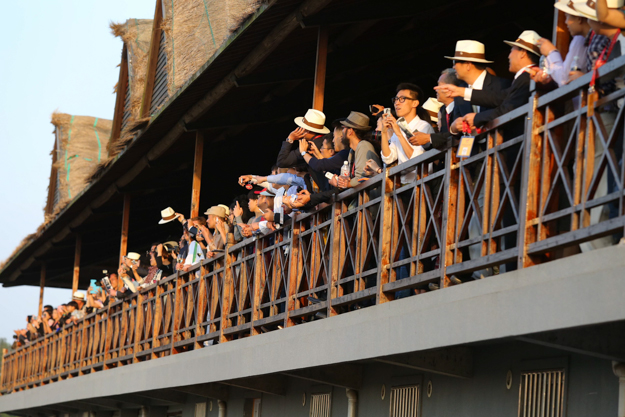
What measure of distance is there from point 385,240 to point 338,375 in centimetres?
221

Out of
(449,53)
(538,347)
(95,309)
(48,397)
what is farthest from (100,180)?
(538,347)

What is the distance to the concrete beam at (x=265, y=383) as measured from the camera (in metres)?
11.0

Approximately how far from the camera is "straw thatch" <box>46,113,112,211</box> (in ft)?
89.4

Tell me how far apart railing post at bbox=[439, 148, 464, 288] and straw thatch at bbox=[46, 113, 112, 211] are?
2163cm

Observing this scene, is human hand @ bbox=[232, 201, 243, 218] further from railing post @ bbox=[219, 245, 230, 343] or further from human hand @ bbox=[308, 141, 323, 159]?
human hand @ bbox=[308, 141, 323, 159]

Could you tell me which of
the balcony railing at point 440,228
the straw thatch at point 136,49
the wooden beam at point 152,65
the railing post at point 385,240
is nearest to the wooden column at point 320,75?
the balcony railing at point 440,228

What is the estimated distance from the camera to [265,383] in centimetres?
1112

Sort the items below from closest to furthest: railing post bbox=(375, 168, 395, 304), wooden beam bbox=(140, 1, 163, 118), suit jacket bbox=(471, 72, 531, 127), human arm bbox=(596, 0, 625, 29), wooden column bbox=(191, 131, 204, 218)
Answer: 1. human arm bbox=(596, 0, 625, 29)
2. suit jacket bbox=(471, 72, 531, 127)
3. railing post bbox=(375, 168, 395, 304)
4. wooden column bbox=(191, 131, 204, 218)
5. wooden beam bbox=(140, 1, 163, 118)

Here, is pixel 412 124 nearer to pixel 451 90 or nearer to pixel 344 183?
pixel 344 183

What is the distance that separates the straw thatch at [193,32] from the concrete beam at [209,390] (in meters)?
4.79

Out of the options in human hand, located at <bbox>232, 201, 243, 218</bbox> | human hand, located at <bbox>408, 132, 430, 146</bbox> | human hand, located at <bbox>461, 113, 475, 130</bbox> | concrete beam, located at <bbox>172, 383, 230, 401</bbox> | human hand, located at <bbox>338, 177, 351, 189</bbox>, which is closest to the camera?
human hand, located at <bbox>461, 113, 475, 130</bbox>

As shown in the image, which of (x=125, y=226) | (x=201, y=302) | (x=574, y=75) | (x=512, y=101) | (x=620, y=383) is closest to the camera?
(x=620, y=383)

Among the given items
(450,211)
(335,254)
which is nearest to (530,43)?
(450,211)

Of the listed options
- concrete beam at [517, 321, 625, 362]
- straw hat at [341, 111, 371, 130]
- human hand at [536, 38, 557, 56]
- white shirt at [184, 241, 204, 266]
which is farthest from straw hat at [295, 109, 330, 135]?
concrete beam at [517, 321, 625, 362]
